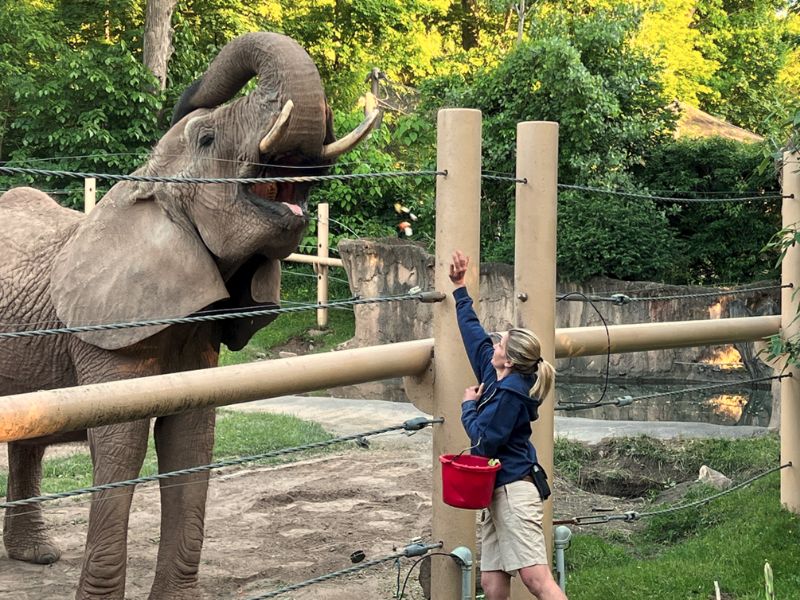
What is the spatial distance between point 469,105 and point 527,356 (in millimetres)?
15504

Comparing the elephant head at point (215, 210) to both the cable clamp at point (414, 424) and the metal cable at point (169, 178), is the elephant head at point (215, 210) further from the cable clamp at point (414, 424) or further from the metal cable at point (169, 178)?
the cable clamp at point (414, 424)

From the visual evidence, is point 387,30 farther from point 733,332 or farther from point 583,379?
point 733,332

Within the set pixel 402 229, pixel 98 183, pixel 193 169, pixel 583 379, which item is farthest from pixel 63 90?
pixel 193 169

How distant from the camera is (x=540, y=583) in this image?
3.64 metres

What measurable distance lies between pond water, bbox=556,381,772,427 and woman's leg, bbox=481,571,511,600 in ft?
26.5

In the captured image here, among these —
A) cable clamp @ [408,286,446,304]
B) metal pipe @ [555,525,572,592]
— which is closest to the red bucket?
cable clamp @ [408,286,446,304]

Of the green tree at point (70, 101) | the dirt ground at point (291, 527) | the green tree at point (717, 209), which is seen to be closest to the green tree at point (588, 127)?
the green tree at point (717, 209)

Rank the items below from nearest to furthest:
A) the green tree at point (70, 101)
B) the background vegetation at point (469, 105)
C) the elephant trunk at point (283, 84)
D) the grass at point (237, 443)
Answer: the elephant trunk at point (283, 84) < the grass at point (237, 443) < the background vegetation at point (469, 105) < the green tree at point (70, 101)

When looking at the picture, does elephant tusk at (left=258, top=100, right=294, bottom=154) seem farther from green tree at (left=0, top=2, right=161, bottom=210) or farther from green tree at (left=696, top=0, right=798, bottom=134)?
green tree at (left=696, top=0, right=798, bottom=134)

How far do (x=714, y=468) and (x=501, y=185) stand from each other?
999 centimetres

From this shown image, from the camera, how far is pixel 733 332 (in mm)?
5129

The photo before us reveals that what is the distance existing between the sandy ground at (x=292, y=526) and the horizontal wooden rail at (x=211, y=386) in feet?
6.24

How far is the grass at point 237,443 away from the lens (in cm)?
818

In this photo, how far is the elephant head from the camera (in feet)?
14.6
